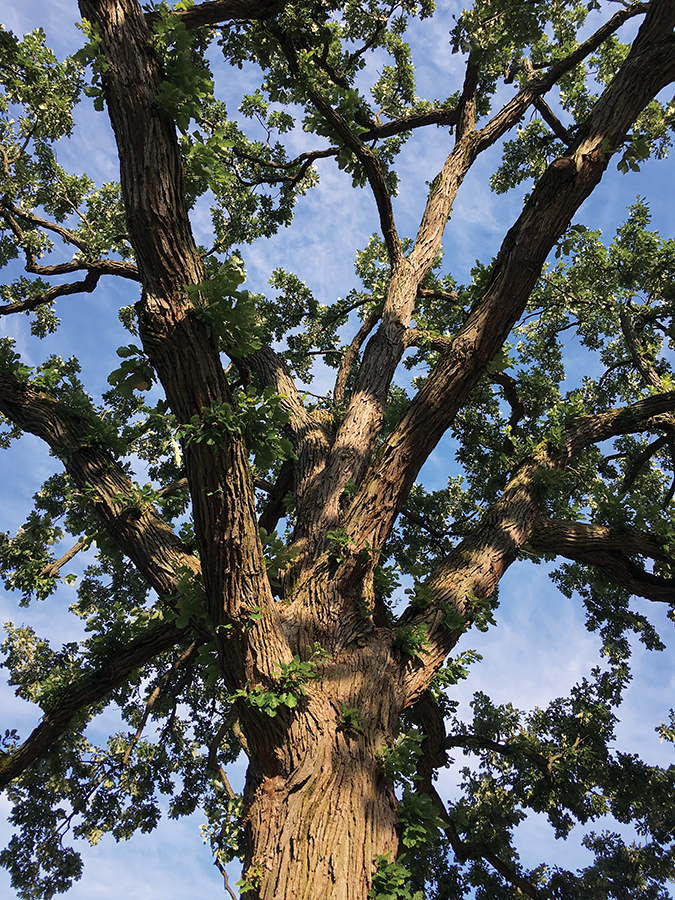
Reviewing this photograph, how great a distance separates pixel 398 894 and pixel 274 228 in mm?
9612

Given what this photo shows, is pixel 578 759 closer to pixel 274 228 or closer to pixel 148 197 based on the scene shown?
pixel 148 197

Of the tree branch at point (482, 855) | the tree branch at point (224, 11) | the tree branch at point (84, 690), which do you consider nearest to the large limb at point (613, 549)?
the tree branch at point (84, 690)

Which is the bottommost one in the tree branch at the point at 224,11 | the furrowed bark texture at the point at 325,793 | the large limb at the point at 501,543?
the furrowed bark texture at the point at 325,793

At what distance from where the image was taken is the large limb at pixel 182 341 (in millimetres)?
3395

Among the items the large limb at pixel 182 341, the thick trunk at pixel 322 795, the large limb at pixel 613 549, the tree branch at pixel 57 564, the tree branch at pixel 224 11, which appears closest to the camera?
the thick trunk at pixel 322 795

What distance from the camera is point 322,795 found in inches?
130

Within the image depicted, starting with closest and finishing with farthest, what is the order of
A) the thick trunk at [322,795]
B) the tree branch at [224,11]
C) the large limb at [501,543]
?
the thick trunk at [322,795] < the tree branch at [224,11] < the large limb at [501,543]

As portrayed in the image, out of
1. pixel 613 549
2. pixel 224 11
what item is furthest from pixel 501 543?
pixel 224 11

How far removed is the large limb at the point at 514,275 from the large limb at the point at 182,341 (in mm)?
1403

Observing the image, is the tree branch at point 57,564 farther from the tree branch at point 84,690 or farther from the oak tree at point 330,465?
the tree branch at point 84,690

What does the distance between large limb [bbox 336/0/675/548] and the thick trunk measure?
141cm

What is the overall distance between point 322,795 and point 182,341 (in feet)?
10.1

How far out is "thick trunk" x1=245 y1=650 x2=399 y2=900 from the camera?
2.95m

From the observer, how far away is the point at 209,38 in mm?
7152
